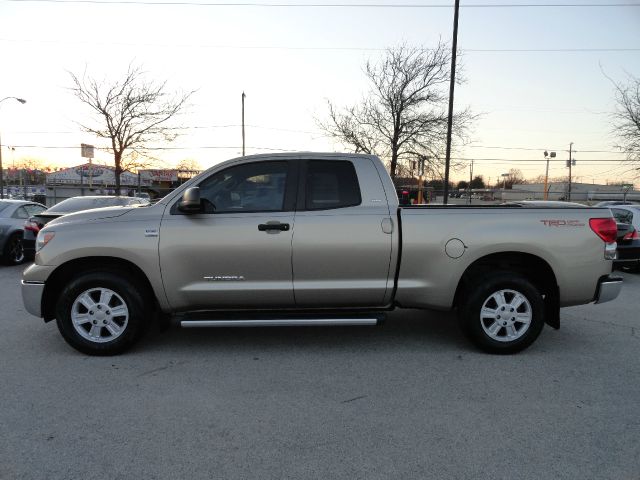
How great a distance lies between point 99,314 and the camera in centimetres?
433

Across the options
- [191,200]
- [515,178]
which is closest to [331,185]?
[191,200]

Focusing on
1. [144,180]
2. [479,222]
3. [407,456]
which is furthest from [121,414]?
[144,180]

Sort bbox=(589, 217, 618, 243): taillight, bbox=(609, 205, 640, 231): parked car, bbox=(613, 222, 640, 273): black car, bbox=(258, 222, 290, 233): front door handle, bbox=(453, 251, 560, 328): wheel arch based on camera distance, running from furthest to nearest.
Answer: bbox=(609, 205, 640, 231): parked car < bbox=(613, 222, 640, 273): black car < bbox=(453, 251, 560, 328): wheel arch < bbox=(589, 217, 618, 243): taillight < bbox=(258, 222, 290, 233): front door handle

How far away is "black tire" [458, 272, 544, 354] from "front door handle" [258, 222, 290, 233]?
187cm

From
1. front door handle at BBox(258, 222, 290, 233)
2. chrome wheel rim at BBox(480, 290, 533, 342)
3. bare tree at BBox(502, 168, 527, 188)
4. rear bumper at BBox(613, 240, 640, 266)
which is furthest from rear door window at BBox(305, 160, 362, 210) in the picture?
bare tree at BBox(502, 168, 527, 188)

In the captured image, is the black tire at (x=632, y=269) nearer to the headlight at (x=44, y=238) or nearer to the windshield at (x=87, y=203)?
the headlight at (x=44, y=238)

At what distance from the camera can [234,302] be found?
14.3 ft

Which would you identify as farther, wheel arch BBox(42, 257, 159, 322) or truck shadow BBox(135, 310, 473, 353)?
truck shadow BBox(135, 310, 473, 353)

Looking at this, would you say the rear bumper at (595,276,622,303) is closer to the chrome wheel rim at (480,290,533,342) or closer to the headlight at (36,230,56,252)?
the chrome wheel rim at (480,290,533,342)

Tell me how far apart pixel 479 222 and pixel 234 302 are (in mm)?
2465

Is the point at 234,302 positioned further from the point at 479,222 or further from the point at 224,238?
the point at 479,222

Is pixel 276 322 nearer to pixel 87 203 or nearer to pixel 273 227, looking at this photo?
pixel 273 227

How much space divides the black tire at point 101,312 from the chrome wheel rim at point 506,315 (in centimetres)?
331

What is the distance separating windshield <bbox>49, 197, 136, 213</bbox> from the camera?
31.7 feet
